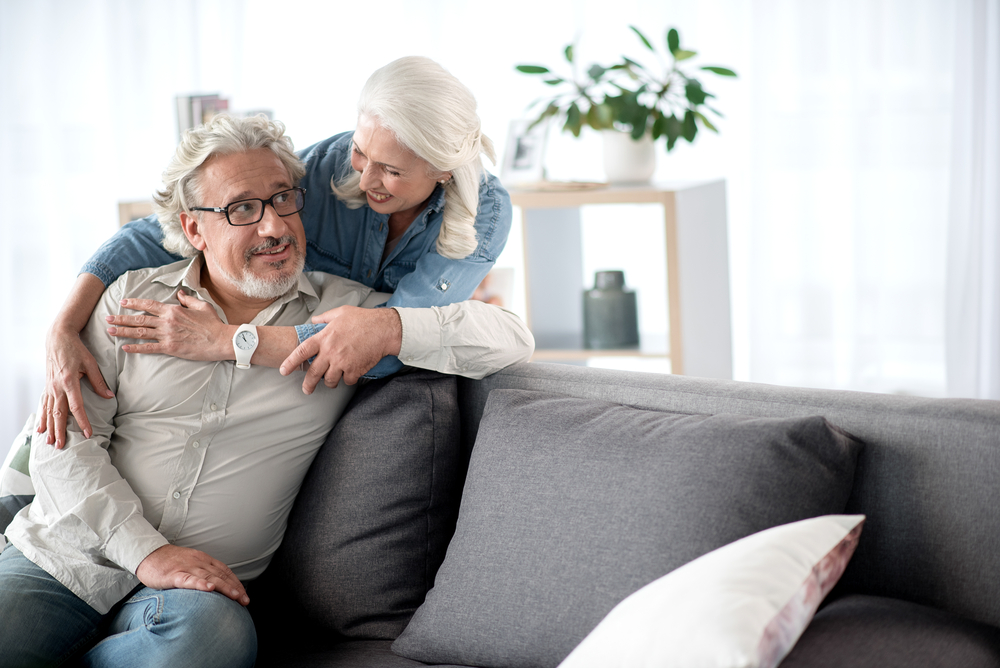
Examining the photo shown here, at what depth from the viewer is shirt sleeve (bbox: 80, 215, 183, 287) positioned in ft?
5.47

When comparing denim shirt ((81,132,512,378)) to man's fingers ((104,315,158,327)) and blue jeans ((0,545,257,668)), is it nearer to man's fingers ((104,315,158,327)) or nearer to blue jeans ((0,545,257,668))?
man's fingers ((104,315,158,327))

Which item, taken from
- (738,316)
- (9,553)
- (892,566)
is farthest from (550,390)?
(738,316)

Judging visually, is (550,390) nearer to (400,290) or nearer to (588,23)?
(400,290)

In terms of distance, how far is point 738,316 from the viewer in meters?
3.59

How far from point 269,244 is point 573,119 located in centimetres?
163

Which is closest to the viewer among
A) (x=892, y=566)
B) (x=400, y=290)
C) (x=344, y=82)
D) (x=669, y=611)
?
(x=669, y=611)

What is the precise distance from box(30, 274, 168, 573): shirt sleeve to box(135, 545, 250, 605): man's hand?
0.02 metres

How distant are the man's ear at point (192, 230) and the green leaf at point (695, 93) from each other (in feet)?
6.00

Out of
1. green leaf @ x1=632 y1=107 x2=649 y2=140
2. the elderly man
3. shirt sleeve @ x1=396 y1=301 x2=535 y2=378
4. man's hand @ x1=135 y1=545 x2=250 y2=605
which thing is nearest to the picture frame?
green leaf @ x1=632 y1=107 x2=649 y2=140

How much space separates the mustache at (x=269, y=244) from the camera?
1638mm

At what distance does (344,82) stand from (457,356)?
2.63 metres

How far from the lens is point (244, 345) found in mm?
1525

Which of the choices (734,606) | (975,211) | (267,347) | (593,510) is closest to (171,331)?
(267,347)

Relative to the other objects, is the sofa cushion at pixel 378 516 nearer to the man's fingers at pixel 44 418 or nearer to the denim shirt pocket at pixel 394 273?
the denim shirt pocket at pixel 394 273
